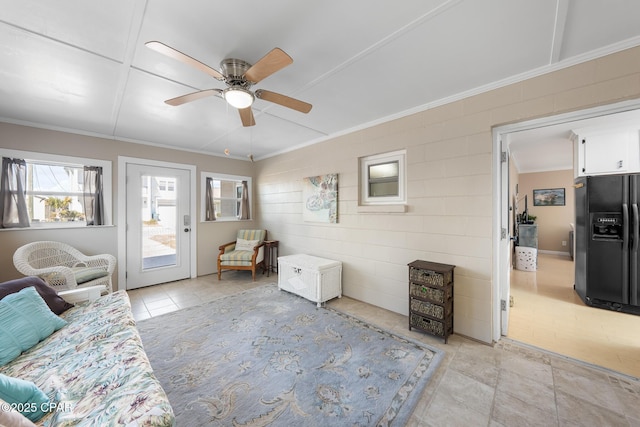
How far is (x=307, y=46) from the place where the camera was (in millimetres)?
1711

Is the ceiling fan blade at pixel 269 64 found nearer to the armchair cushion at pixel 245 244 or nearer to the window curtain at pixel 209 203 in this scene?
the window curtain at pixel 209 203

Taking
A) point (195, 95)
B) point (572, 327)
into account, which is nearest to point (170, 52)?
point (195, 95)

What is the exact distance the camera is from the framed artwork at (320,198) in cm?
367

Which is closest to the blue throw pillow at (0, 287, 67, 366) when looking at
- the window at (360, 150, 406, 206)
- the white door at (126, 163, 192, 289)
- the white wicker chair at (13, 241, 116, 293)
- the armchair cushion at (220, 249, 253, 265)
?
the white wicker chair at (13, 241, 116, 293)

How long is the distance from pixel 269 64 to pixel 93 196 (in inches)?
148

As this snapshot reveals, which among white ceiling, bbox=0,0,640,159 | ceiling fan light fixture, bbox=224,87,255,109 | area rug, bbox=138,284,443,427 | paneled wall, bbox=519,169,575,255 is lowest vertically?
area rug, bbox=138,284,443,427

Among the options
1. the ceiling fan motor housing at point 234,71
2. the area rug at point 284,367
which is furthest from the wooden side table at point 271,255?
the ceiling fan motor housing at point 234,71

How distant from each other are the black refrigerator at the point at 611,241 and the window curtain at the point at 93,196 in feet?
A: 22.7

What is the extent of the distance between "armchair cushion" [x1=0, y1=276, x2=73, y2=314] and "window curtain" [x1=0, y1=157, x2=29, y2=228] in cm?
193

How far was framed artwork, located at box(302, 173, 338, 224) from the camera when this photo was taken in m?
3.67

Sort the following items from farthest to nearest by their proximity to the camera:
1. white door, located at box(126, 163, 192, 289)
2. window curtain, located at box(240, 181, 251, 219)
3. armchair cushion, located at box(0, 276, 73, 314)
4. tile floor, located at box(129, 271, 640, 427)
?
window curtain, located at box(240, 181, 251, 219) → white door, located at box(126, 163, 192, 289) → armchair cushion, located at box(0, 276, 73, 314) → tile floor, located at box(129, 271, 640, 427)

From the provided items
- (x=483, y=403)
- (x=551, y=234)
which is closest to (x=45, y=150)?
(x=483, y=403)

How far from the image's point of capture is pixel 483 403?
1608 mm

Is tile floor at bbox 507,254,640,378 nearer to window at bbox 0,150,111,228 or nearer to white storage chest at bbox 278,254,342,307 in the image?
white storage chest at bbox 278,254,342,307
